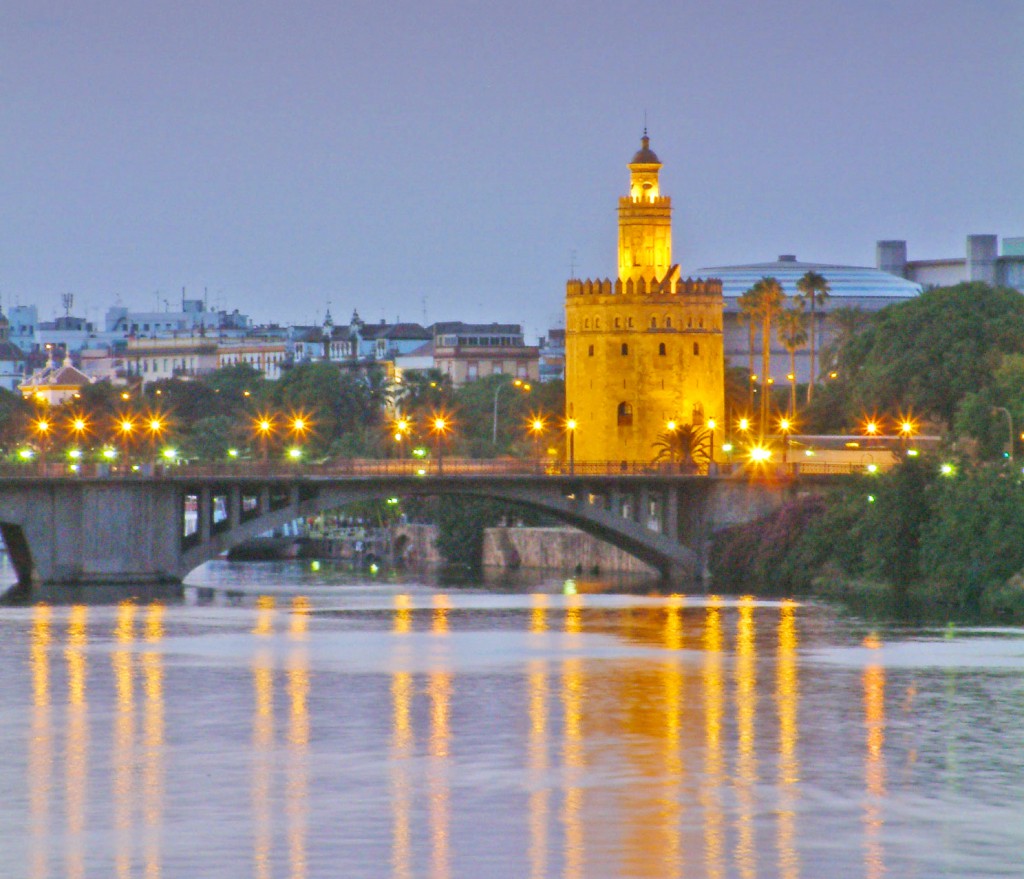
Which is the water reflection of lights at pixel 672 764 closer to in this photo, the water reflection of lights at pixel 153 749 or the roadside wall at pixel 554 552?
the water reflection of lights at pixel 153 749

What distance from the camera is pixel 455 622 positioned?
78.4 meters

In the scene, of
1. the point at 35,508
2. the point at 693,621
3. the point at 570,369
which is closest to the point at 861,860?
the point at 693,621

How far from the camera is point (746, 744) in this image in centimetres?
5016

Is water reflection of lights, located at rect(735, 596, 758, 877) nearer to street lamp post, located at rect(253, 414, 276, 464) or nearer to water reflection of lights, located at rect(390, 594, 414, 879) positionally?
water reflection of lights, located at rect(390, 594, 414, 879)

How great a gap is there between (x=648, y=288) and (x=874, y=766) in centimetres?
6617

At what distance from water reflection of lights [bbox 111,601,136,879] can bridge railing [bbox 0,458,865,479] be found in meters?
18.1

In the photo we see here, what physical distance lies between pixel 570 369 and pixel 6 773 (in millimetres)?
69359

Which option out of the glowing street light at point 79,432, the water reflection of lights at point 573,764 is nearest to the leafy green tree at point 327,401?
the glowing street light at point 79,432

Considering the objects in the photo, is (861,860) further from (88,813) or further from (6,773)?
(6,773)

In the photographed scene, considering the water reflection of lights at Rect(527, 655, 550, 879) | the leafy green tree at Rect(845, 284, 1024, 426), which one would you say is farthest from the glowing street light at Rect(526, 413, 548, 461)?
the water reflection of lights at Rect(527, 655, 550, 879)

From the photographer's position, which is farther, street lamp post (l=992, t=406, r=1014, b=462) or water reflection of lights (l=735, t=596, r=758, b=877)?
street lamp post (l=992, t=406, r=1014, b=462)

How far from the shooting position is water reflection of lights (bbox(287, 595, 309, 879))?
39.6 m

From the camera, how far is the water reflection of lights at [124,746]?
3956cm

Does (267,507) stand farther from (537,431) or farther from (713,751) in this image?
(713,751)
